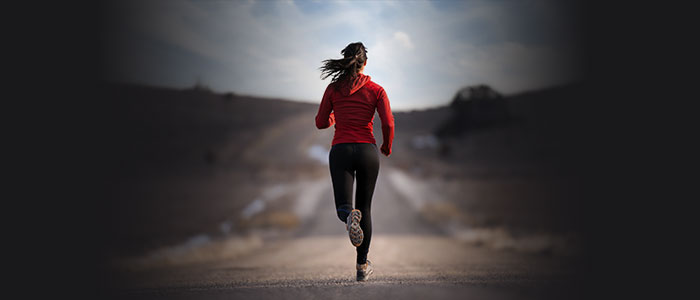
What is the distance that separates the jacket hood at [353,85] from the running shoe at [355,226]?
104 cm

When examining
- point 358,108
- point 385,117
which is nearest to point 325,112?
point 358,108

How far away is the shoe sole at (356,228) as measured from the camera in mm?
3645

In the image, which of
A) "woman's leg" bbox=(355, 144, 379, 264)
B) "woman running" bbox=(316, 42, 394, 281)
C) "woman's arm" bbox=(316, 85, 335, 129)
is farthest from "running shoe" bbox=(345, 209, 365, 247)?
"woman's arm" bbox=(316, 85, 335, 129)

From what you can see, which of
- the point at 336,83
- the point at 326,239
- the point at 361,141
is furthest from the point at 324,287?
the point at 326,239

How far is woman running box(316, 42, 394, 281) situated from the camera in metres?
3.75

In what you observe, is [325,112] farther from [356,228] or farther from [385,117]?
[356,228]

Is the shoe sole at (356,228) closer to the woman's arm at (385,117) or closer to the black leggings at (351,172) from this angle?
the black leggings at (351,172)

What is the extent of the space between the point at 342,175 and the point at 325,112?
621 mm

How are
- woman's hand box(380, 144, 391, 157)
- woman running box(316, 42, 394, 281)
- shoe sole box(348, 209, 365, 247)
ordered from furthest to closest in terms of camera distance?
woman's hand box(380, 144, 391, 157)
woman running box(316, 42, 394, 281)
shoe sole box(348, 209, 365, 247)

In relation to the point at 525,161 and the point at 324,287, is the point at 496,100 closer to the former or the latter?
the point at 525,161

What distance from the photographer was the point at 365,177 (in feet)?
12.4

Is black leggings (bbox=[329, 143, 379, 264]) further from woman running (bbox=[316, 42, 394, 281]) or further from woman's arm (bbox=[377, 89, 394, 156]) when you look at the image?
woman's arm (bbox=[377, 89, 394, 156])

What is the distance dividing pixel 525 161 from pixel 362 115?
20893 millimetres

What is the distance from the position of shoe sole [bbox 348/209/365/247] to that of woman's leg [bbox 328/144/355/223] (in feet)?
0.26
